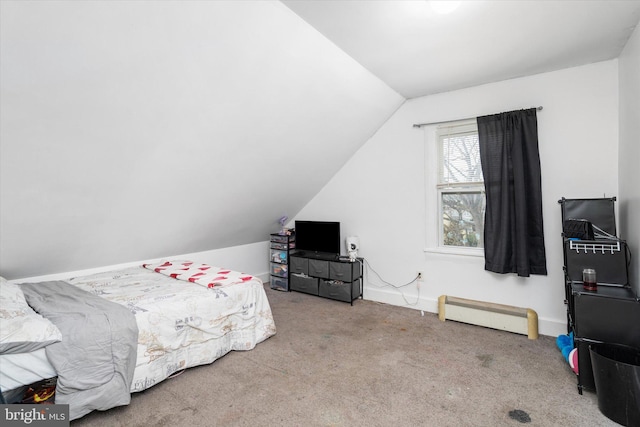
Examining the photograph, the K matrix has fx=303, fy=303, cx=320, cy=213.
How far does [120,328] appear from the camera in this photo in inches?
76.0

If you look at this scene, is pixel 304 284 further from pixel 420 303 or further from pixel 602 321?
pixel 602 321

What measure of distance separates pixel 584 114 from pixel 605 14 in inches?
37.6

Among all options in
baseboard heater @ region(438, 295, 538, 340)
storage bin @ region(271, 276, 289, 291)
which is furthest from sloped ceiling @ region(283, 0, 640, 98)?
storage bin @ region(271, 276, 289, 291)

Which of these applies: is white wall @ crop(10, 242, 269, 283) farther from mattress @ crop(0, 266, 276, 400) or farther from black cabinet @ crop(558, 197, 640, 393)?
black cabinet @ crop(558, 197, 640, 393)

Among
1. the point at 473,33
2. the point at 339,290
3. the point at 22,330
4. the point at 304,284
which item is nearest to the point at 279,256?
the point at 304,284

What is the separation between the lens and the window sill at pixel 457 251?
10.4ft

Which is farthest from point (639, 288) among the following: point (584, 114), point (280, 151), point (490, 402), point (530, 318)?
point (280, 151)

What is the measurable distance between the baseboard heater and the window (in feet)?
2.02

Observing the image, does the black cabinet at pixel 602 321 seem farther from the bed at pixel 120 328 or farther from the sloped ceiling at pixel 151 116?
the sloped ceiling at pixel 151 116

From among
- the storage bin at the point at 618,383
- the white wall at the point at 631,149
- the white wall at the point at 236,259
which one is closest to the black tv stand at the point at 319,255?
the white wall at the point at 236,259

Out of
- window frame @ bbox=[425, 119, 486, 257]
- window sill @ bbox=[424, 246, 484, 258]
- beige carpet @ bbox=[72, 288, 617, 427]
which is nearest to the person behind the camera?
beige carpet @ bbox=[72, 288, 617, 427]

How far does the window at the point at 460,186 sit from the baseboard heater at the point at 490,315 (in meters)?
0.62

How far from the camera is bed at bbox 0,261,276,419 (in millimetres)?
1675

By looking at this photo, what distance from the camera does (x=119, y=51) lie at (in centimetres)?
163
